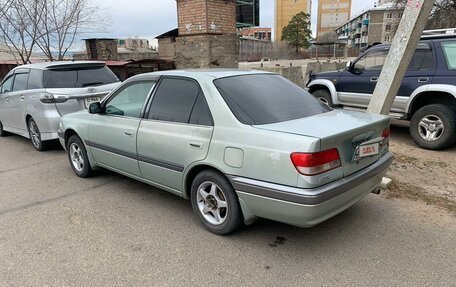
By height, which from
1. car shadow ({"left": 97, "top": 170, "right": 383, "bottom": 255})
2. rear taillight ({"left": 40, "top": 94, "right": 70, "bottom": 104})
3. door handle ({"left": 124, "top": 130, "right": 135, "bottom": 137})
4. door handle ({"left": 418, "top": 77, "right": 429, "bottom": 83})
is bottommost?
car shadow ({"left": 97, "top": 170, "right": 383, "bottom": 255})

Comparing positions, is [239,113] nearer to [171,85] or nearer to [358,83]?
[171,85]

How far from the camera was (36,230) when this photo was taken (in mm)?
3771

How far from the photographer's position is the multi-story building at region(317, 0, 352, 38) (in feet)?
356

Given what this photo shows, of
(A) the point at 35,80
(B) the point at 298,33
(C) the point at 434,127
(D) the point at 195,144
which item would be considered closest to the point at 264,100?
(D) the point at 195,144

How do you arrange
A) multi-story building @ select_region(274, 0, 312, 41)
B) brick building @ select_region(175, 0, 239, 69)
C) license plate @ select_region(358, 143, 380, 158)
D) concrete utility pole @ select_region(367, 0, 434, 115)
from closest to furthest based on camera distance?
license plate @ select_region(358, 143, 380, 158) < concrete utility pole @ select_region(367, 0, 434, 115) < brick building @ select_region(175, 0, 239, 69) < multi-story building @ select_region(274, 0, 312, 41)

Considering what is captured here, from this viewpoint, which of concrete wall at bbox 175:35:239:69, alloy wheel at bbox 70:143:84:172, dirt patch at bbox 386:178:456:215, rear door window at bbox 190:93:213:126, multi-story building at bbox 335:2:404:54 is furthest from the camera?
multi-story building at bbox 335:2:404:54

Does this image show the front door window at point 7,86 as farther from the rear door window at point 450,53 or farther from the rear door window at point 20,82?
the rear door window at point 450,53

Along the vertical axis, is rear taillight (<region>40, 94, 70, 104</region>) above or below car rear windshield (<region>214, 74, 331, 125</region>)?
below

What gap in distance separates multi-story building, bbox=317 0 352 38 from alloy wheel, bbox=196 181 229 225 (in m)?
115

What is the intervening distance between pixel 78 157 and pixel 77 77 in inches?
80.7

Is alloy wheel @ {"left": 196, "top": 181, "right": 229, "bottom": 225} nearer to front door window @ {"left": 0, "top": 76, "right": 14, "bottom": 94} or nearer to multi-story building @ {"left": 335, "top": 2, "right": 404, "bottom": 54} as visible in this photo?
front door window @ {"left": 0, "top": 76, "right": 14, "bottom": 94}

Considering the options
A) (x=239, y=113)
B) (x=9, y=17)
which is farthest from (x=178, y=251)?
(x=9, y=17)

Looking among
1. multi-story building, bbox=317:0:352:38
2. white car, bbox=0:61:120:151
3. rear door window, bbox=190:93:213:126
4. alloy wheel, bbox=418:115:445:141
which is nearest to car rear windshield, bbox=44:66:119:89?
white car, bbox=0:61:120:151

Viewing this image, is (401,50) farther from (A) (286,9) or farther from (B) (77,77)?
(A) (286,9)
